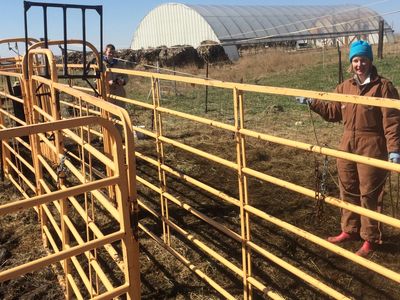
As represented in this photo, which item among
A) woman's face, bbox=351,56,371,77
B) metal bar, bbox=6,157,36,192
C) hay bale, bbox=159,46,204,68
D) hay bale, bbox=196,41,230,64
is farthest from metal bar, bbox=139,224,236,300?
hay bale, bbox=196,41,230,64

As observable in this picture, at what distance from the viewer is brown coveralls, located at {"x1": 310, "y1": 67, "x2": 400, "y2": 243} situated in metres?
3.39

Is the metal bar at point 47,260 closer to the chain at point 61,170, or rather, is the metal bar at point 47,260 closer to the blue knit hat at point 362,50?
the chain at point 61,170

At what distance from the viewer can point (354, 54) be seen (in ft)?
11.6

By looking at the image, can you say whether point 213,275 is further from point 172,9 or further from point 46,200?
point 172,9

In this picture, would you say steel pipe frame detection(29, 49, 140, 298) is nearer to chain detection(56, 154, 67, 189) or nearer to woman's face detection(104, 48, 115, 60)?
chain detection(56, 154, 67, 189)

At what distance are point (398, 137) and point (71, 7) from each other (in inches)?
129

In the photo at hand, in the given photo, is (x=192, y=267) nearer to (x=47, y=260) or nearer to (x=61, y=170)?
(x=61, y=170)

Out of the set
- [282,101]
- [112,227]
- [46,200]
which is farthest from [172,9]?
[46,200]

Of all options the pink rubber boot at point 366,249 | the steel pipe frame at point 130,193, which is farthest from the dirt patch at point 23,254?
the pink rubber boot at point 366,249

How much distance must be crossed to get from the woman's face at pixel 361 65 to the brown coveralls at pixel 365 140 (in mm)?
64

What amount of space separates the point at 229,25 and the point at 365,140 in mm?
30011

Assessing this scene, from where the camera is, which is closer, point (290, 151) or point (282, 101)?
point (290, 151)

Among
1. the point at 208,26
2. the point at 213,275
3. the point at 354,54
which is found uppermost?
the point at 208,26

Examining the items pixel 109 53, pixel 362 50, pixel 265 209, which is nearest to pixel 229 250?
pixel 265 209
